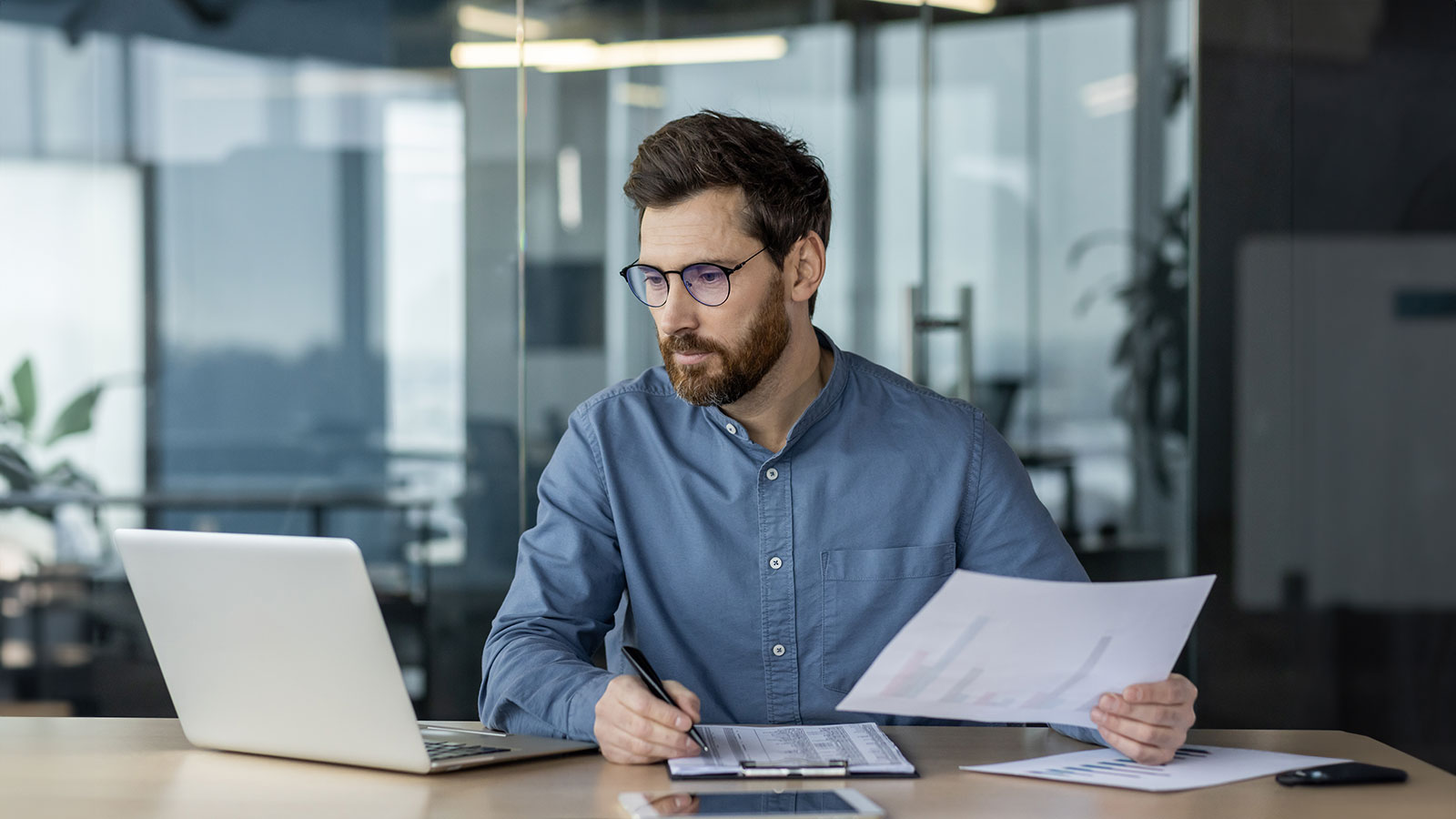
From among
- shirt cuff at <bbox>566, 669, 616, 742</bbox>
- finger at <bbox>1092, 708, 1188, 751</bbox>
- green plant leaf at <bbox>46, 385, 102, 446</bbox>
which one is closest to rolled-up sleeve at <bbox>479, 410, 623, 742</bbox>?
shirt cuff at <bbox>566, 669, 616, 742</bbox>

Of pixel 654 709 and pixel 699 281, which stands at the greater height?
pixel 699 281

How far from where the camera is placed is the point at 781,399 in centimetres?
183

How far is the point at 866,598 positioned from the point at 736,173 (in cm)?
57

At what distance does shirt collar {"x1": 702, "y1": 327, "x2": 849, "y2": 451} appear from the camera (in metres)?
1.79

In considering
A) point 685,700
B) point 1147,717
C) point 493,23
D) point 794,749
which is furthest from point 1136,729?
point 493,23

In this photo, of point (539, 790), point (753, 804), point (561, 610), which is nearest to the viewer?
point (753, 804)

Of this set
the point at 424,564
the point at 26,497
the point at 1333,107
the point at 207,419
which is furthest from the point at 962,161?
the point at 26,497

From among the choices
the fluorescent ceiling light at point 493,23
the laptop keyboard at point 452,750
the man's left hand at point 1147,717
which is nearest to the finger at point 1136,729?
the man's left hand at point 1147,717

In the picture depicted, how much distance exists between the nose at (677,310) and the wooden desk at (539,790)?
0.55 meters

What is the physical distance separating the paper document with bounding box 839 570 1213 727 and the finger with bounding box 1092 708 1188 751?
2 cm

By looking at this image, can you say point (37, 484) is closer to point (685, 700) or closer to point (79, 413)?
point (79, 413)

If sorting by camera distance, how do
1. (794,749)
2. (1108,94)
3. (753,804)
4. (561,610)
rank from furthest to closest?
(1108,94) < (561,610) < (794,749) < (753,804)

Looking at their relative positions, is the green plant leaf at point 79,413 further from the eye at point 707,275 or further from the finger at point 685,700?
the finger at point 685,700

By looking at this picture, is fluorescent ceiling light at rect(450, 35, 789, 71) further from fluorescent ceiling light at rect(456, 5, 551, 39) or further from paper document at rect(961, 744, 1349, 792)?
paper document at rect(961, 744, 1349, 792)
